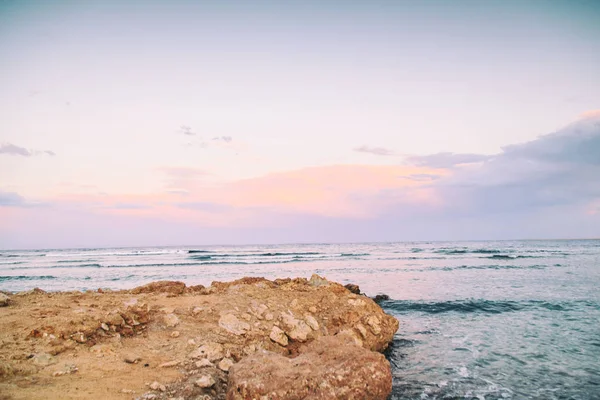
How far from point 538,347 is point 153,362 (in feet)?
31.4

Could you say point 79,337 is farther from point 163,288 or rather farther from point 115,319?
point 163,288

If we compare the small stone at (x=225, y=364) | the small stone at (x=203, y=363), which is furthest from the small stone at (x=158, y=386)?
the small stone at (x=225, y=364)

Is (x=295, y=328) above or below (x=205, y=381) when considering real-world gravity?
above

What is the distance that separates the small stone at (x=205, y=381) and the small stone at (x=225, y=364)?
1.63 ft

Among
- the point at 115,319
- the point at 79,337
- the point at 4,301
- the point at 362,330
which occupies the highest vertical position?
the point at 4,301

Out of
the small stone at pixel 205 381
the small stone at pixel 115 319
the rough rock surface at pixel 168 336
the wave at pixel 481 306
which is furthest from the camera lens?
the wave at pixel 481 306

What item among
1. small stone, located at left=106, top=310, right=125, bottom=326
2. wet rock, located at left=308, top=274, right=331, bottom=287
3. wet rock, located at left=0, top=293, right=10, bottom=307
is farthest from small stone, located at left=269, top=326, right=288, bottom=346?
wet rock, located at left=0, top=293, right=10, bottom=307

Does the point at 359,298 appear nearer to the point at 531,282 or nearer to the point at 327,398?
the point at 327,398

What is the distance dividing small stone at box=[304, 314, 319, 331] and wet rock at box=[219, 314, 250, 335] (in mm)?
1539

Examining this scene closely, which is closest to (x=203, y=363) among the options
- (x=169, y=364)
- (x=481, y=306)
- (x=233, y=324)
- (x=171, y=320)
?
(x=169, y=364)

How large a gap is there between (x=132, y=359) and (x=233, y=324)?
2.20 metres

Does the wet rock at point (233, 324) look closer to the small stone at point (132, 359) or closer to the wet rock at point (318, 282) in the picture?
the small stone at point (132, 359)

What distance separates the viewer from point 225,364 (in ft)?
20.8

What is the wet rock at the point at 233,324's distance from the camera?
757cm
